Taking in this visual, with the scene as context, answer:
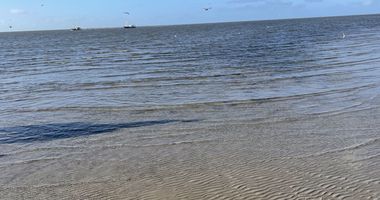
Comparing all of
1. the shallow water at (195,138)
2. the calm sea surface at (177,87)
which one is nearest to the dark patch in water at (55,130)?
the shallow water at (195,138)

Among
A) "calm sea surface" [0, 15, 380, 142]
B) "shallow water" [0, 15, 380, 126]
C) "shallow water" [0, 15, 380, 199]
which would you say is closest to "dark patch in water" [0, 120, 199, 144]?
"shallow water" [0, 15, 380, 199]

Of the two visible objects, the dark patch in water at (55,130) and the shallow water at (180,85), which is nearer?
the dark patch in water at (55,130)

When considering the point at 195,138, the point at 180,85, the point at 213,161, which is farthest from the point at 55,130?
the point at 180,85

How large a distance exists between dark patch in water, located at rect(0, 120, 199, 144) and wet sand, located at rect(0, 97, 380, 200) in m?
0.38

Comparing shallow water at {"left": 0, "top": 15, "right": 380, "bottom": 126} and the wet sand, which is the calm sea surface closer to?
shallow water at {"left": 0, "top": 15, "right": 380, "bottom": 126}

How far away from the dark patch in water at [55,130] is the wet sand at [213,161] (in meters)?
0.38

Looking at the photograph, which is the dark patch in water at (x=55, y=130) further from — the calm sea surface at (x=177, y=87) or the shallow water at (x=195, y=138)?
the calm sea surface at (x=177, y=87)

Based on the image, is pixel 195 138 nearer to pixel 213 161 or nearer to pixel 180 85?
pixel 213 161

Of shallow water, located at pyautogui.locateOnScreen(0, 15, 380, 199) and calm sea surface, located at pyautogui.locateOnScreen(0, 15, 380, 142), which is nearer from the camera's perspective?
shallow water, located at pyautogui.locateOnScreen(0, 15, 380, 199)

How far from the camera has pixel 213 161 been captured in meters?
10.5

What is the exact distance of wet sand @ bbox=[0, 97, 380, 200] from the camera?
28.5 ft

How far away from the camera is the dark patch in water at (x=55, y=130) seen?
13.1 meters

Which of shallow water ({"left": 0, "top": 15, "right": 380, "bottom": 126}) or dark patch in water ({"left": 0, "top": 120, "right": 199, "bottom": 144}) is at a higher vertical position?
shallow water ({"left": 0, "top": 15, "right": 380, "bottom": 126})

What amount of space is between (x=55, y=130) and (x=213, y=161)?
5489 mm
